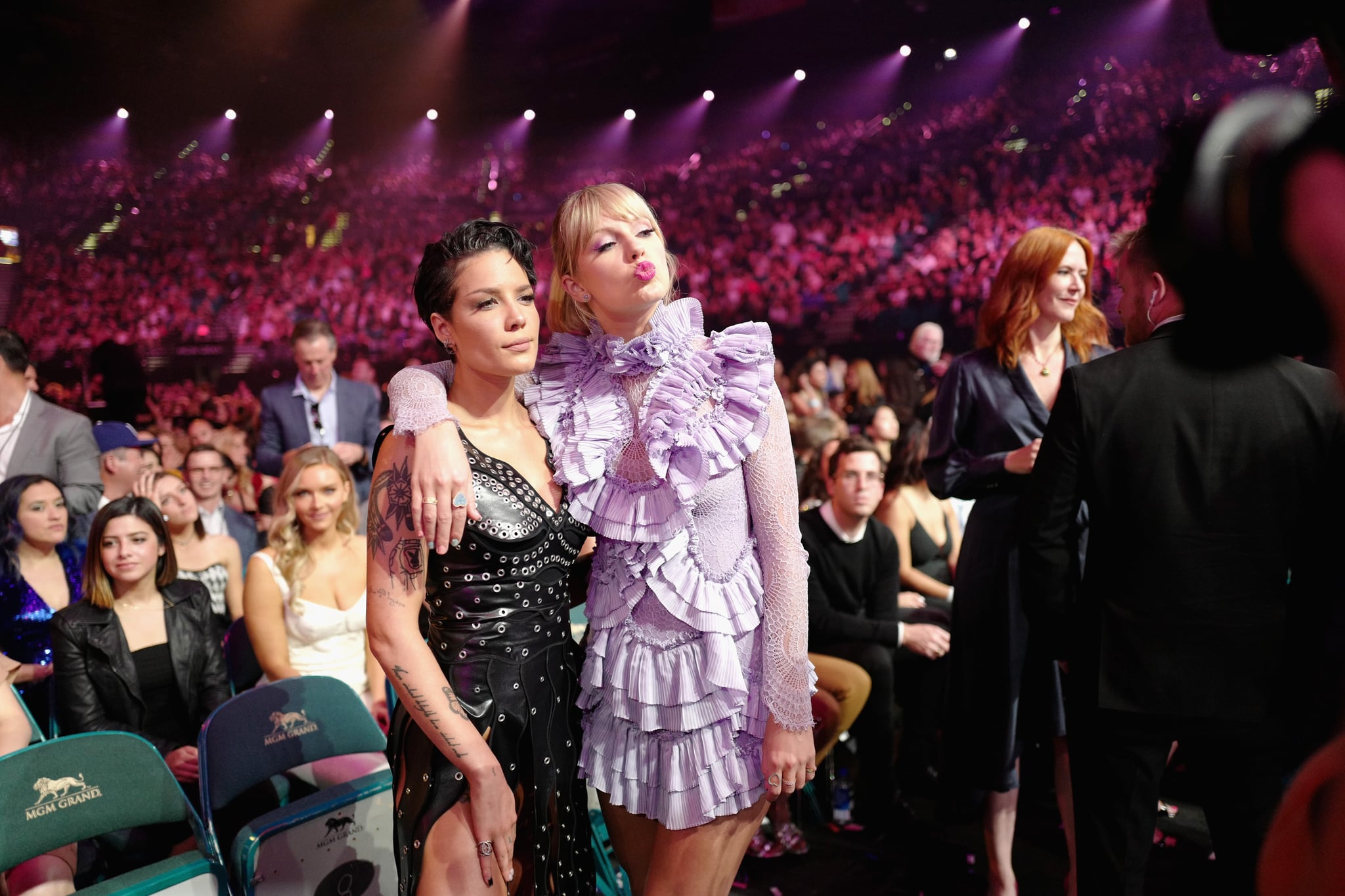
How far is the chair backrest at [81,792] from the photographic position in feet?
6.90

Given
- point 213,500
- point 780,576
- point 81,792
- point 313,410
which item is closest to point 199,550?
point 213,500

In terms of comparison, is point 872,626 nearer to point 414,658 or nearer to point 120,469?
point 414,658

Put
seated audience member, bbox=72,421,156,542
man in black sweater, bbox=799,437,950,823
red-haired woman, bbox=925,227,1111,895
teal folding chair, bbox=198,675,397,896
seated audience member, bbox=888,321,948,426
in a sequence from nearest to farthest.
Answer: teal folding chair, bbox=198,675,397,896 < red-haired woman, bbox=925,227,1111,895 < man in black sweater, bbox=799,437,950,823 < seated audience member, bbox=72,421,156,542 < seated audience member, bbox=888,321,948,426

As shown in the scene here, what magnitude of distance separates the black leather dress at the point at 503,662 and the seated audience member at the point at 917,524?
318cm

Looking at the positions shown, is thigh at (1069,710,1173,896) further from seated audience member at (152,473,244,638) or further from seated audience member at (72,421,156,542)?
seated audience member at (72,421,156,542)

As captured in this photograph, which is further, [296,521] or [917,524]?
[917,524]

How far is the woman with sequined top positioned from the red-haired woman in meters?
1.27

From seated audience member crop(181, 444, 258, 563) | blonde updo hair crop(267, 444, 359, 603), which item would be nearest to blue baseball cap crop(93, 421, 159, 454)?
seated audience member crop(181, 444, 258, 563)

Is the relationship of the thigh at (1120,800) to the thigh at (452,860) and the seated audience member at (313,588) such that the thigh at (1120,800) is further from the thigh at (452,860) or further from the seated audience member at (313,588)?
the seated audience member at (313,588)

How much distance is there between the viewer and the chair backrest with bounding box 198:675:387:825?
2355 mm

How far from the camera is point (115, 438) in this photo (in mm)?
5453

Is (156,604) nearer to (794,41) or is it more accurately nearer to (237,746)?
(237,746)

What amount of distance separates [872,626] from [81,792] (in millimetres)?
2769

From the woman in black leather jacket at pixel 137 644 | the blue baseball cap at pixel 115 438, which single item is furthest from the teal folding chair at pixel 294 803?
the blue baseball cap at pixel 115 438
